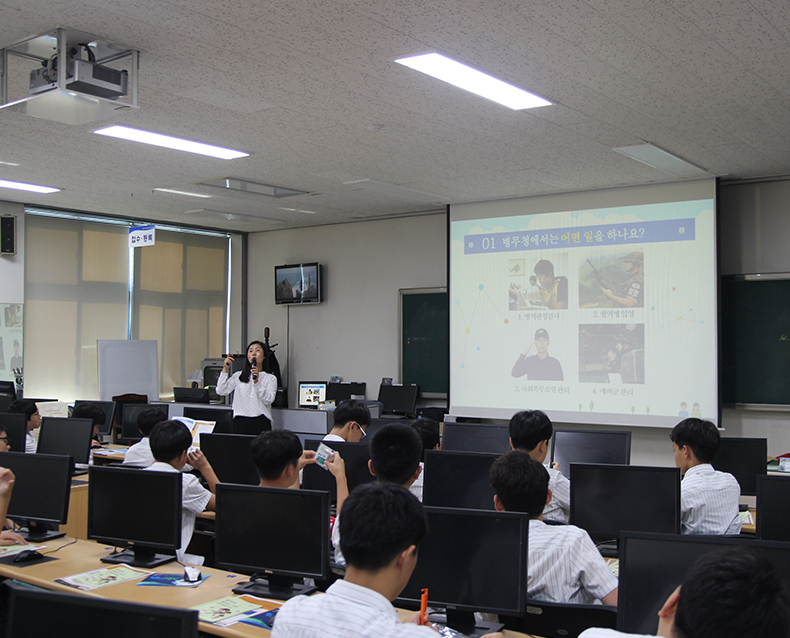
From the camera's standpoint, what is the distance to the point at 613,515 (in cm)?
356

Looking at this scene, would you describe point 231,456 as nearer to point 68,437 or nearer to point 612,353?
point 68,437

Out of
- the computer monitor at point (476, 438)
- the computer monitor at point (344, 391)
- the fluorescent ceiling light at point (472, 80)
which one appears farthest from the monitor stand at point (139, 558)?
the computer monitor at point (344, 391)

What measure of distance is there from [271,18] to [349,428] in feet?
8.19

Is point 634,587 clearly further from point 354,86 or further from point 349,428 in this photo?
point 354,86

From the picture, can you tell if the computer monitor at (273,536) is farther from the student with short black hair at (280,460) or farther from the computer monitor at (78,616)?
the computer monitor at (78,616)

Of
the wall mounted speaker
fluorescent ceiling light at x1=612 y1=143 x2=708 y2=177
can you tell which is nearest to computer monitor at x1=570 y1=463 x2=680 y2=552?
fluorescent ceiling light at x1=612 y1=143 x2=708 y2=177

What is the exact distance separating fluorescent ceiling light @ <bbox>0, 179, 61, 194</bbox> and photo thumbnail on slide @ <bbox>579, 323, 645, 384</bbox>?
5.88m

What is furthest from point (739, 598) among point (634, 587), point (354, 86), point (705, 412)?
point (705, 412)

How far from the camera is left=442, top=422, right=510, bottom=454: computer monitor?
5082mm

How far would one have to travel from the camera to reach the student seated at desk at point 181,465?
134 inches

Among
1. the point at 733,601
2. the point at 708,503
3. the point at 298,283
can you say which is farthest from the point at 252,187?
the point at 733,601

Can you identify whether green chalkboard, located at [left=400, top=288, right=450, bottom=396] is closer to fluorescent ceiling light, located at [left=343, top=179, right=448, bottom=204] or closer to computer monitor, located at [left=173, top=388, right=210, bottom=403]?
fluorescent ceiling light, located at [left=343, top=179, right=448, bottom=204]

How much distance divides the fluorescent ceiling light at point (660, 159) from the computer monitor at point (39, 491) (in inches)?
186

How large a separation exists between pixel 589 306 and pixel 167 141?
4.44 metres
